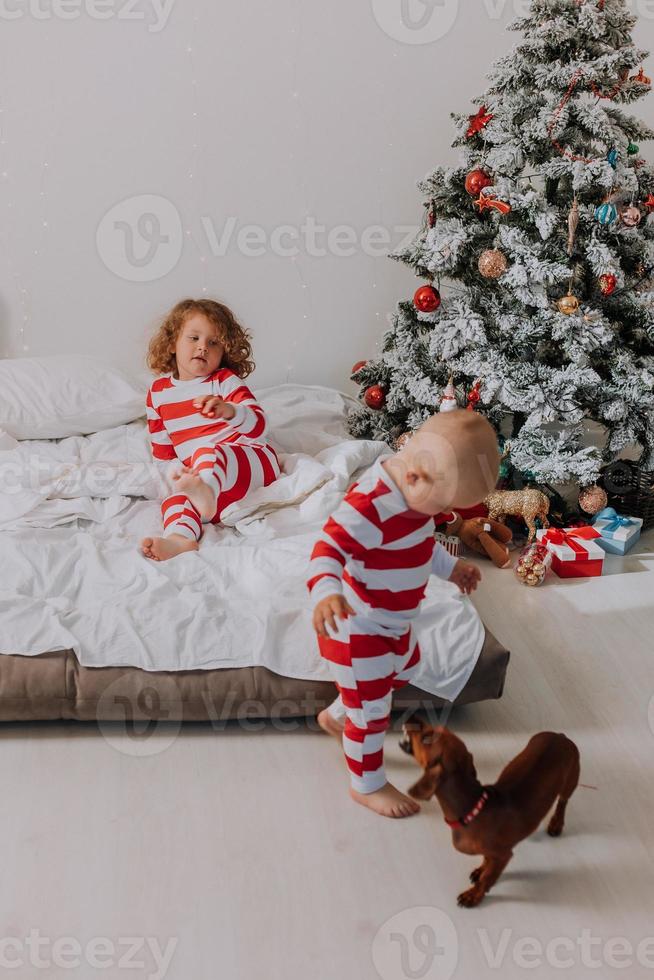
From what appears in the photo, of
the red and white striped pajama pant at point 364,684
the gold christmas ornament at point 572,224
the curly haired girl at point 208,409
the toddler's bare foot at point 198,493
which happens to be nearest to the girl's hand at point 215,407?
the curly haired girl at point 208,409

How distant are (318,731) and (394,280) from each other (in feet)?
6.35

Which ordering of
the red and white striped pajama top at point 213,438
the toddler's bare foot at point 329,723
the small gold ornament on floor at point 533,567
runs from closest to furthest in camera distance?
the toddler's bare foot at point 329,723 → the red and white striped pajama top at point 213,438 → the small gold ornament on floor at point 533,567

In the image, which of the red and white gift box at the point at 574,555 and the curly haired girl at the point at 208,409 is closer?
the curly haired girl at the point at 208,409

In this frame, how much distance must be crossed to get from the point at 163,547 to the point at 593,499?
125 centimetres

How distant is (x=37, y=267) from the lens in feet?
10.0

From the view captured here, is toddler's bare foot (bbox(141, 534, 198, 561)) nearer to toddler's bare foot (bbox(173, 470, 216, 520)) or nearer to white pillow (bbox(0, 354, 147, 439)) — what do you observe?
toddler's bare foot (bbox(173, 470, 216, 520))

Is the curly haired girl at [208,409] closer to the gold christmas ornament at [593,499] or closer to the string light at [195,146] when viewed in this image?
the string light at [195,146]

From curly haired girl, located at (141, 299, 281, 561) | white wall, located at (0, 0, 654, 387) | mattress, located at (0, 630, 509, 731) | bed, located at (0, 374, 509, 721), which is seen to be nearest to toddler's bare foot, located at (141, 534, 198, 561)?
bed, located at (0, 374, 509, 721)

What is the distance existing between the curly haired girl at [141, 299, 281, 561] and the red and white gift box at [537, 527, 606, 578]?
739 millimetres

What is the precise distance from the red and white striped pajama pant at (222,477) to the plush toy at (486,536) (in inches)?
20.9

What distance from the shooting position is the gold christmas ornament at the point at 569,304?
2.39m

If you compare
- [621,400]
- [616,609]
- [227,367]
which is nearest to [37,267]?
[227,367]

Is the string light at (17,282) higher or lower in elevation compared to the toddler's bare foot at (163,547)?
higher

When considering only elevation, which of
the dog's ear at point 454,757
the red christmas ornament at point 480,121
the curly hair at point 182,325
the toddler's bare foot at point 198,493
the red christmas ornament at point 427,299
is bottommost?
the dog's ear at point 454,757
